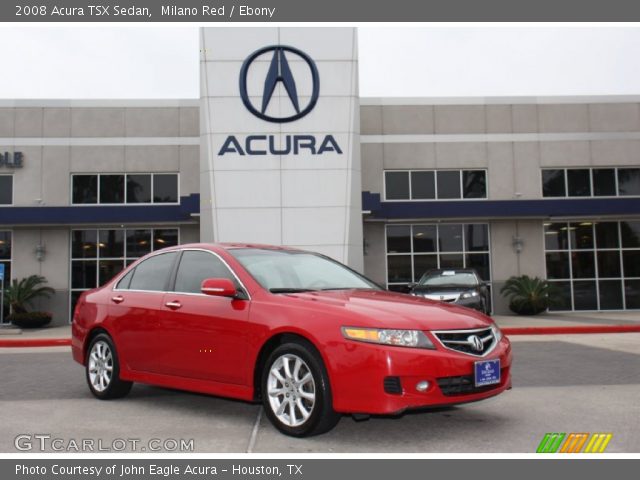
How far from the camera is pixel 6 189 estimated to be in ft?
77.7

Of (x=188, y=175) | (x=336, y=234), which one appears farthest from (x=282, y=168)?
(x=188, y=175)

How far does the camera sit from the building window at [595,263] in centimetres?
2444

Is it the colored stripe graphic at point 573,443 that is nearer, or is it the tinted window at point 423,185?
the colored stripe graphic at point 573,443

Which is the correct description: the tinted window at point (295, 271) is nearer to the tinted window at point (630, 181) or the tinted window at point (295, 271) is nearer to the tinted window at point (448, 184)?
the tinted window at point (448, 184)

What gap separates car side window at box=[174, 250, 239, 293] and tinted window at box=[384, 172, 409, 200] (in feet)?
58.9

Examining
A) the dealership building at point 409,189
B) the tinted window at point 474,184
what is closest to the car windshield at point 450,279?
the dealership building at point 409,189

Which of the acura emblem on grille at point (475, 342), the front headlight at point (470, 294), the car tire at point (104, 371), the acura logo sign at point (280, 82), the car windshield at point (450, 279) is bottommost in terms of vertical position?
the car tire at point (104, 371)

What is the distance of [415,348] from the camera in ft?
16.3

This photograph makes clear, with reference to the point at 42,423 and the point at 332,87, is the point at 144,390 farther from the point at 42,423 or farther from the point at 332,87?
the point at 332,87

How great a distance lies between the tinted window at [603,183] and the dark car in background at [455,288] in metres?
10.4

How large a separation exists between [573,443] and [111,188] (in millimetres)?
21221

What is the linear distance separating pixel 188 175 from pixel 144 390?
16.7 metres

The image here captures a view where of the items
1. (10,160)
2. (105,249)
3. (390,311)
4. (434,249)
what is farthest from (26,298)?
(390,311)

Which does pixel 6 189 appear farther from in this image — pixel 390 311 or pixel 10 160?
pixel 390 311
